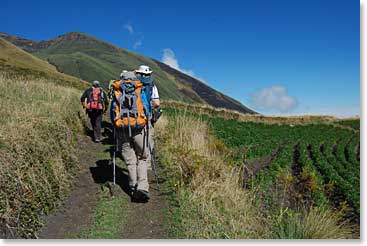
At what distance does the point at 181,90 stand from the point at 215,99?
2360cm

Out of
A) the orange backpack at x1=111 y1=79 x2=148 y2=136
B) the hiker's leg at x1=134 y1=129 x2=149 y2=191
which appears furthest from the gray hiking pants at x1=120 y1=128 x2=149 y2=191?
the orange backpack at x1=111 y1=79 x2=148 y2=136

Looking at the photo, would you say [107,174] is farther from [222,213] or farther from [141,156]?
[222,213]

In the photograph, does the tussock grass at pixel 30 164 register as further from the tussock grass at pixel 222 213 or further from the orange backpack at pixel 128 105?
the tussock grass at pixel 222 213

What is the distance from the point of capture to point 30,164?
5.98 m

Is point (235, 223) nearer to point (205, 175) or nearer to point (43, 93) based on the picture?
point (205, 175)

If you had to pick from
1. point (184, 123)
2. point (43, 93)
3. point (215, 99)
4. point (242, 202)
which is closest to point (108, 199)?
point (242, 202)

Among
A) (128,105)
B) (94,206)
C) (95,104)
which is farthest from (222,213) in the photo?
(95,104)

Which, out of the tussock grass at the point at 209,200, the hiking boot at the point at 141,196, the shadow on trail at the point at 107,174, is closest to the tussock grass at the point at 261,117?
the shadow on trail at the point at 107,174

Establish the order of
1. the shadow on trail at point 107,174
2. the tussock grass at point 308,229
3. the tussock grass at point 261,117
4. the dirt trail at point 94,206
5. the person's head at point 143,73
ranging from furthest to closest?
the tussock grass at point 261,117 < the shadow on trail at point 107,174 < the person's head at point 143,73 < the dirt trail at point 94,206 < the tussock grass at point 308,229

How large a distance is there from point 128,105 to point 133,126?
320 mm

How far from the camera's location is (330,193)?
11.5m

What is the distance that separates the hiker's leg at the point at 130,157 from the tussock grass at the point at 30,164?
1.08m

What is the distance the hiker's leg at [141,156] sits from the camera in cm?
632

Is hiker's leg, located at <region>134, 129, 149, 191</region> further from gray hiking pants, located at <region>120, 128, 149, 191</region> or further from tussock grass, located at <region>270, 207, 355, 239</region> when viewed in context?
tussock grass, located at <region>270, 207, 355, 239</region>
